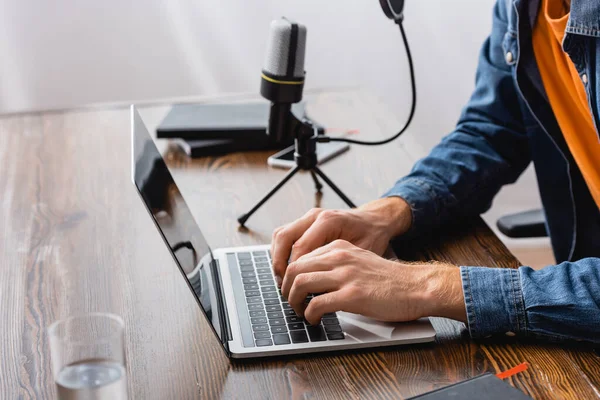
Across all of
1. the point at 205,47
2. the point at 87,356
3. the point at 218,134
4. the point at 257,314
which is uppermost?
the point at 87,356

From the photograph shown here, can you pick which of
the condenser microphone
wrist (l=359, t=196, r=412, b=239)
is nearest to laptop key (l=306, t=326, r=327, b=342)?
wrist (l=359, t=196, r=412, b=239)

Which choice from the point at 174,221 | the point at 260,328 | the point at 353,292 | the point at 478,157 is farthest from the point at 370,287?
the point at 478,157

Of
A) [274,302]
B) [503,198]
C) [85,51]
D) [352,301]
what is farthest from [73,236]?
[503,198]

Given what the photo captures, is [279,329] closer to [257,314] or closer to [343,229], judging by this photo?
[257,314]

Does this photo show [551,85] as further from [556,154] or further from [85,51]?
[85,51]

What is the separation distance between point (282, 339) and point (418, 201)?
39cm

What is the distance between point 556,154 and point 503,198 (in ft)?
4.61

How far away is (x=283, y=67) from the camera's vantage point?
1.15 metres

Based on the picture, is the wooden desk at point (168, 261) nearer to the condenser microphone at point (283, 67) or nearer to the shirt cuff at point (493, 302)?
the shirt cuff at point (493, 302)

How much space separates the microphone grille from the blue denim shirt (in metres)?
0.25

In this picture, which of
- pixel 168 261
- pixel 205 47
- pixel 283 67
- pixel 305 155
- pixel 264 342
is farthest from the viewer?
pixel 205 47

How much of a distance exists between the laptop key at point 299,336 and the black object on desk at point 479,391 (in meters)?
0.16

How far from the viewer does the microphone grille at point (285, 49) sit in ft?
3.67

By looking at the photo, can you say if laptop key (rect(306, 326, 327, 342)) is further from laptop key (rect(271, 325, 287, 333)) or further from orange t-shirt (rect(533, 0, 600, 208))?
orange t-shirt (rect(533, 0, 600, 208))
